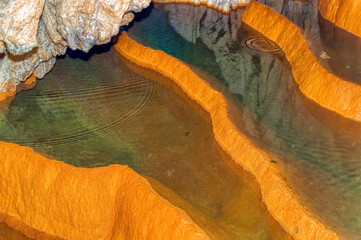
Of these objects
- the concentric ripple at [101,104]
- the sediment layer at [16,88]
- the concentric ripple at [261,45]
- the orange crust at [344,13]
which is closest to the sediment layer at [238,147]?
the concentric ripple at [101,104]

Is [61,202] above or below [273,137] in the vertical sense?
below

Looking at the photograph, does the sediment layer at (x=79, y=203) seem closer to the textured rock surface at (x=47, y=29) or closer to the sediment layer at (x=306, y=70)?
the textured rock surface at (x=47, y=29)

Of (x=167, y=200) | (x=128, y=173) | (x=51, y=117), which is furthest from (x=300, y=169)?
(x=51, y=117)

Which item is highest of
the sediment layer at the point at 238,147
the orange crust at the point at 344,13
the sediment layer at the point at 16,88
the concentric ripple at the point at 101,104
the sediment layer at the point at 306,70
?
the orange crust at the point at 344,13

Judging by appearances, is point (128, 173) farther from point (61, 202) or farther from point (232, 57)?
point (232, 57)

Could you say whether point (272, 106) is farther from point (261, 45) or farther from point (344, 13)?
point (344, 13)
